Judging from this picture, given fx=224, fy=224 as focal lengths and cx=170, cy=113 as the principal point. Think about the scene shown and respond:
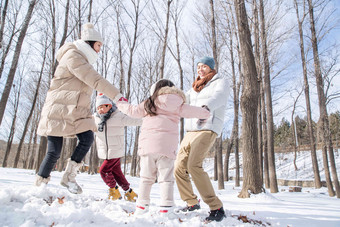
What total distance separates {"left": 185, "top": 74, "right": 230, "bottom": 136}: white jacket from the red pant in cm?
138

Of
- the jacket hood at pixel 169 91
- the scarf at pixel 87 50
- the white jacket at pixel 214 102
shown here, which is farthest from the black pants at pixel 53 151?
the white jacket at pixel 214 102

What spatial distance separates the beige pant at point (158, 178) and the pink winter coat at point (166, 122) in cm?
8

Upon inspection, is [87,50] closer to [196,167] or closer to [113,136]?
[113,136]

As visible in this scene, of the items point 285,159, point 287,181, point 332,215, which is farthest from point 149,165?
point 285,159

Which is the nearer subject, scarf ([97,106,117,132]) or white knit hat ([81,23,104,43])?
white knit hat ([81,23,104,43])

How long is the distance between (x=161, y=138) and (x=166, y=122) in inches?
7.1

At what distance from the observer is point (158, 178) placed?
2357mm

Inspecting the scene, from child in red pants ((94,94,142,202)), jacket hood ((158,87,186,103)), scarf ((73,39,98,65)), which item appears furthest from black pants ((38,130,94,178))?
jacket hood ((158,87,186,103))

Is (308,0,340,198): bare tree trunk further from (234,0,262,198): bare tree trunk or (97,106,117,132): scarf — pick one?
(97,106,117,132): scarf

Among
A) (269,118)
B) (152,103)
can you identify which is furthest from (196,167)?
(269,118)

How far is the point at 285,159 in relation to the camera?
30781mm

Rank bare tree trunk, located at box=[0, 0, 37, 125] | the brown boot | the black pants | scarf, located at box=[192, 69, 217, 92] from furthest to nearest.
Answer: bare tree trunk, located at box=[0, 0, 37, 125]
the brown boot
scarf, located at box=[192, 69, 217, 92]
the black pants

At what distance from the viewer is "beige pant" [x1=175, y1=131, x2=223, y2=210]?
2486 mm

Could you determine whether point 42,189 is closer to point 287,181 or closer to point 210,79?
point 210,79
